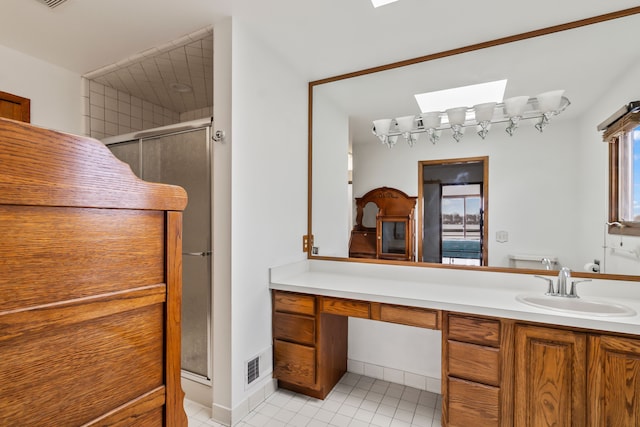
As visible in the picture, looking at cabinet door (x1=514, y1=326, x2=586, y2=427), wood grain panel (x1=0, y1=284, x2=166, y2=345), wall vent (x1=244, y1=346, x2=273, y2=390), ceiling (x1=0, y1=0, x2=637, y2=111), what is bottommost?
wall vent (x1=244, y1=346, x2=273, y2=390)

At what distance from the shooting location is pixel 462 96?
2314 millimetres

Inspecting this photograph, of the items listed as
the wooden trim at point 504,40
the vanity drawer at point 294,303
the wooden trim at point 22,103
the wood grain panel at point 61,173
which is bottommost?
the vanity drawer at point 294,303

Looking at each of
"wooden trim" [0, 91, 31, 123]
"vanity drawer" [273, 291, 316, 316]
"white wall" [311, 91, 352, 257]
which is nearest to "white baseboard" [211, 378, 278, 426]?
"vanity drawer" [273, 291, 316, 316]

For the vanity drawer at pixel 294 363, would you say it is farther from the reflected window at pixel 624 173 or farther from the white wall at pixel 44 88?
the white wall at pixel 44 88

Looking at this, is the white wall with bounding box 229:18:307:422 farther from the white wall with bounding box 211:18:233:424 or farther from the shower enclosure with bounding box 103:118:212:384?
the shower enclosure with bounding box 103:118:212:384

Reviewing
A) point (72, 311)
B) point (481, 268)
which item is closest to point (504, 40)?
point (481, 268)

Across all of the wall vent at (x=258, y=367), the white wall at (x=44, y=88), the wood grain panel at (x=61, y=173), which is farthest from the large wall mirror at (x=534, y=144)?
the white wall at (x=44, y=88)

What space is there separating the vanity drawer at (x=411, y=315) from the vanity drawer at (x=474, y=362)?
0.14 m

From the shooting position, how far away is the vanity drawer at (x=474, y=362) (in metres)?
1.64

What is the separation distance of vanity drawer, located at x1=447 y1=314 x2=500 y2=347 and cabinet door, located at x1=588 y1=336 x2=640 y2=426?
0.39 metres

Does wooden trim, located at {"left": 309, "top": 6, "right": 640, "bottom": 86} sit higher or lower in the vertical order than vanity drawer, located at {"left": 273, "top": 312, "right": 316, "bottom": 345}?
higher

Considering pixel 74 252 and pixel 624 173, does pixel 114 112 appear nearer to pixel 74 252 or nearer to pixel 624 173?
pixel 74 252

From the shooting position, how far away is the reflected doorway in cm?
219

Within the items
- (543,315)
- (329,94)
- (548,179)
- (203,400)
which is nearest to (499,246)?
(548,179)
